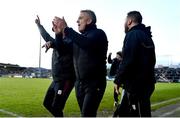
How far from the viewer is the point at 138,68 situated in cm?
732

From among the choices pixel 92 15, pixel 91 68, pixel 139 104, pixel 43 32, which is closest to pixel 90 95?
pixel 91 68

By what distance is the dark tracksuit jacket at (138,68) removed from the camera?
7255 millimetres

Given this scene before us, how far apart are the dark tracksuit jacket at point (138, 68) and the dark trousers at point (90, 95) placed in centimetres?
36

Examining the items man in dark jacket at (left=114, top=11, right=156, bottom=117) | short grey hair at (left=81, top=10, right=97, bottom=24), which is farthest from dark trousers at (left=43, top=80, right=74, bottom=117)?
man in dark jacket at (left=114, top=11, right=156, bottom=117)

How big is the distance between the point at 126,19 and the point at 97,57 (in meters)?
0.69

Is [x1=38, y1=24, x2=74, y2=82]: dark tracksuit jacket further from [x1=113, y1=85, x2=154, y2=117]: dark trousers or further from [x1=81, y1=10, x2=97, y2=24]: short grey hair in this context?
[x1=113, y1=85, x2=154, y2=117]: dark trousers

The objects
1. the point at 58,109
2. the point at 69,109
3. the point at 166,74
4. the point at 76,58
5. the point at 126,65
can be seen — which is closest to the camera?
the point at 126,65

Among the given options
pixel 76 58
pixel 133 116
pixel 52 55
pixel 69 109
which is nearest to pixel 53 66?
pixel 52 55

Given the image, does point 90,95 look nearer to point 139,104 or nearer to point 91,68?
point 91,68

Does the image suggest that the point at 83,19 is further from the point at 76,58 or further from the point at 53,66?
the point at 53,66

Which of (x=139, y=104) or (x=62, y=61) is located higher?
(x=62, y=61)

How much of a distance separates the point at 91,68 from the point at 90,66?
32 mm

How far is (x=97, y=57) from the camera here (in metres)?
7.56

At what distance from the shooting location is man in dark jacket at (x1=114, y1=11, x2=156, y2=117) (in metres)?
7.26
